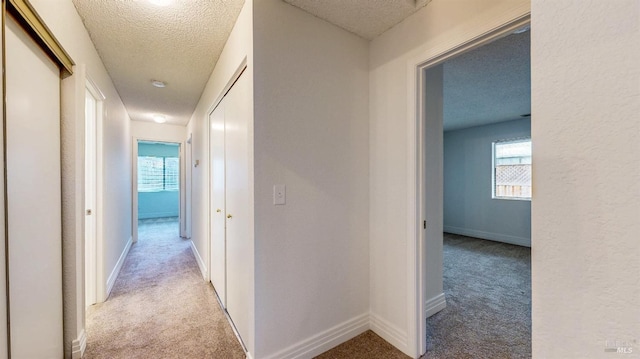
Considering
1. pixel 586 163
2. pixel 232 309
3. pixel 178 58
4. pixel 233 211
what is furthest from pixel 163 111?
pixel 586 163

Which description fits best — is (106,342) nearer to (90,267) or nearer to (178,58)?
(90,267)

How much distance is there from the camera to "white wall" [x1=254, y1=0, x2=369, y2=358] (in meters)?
1.56

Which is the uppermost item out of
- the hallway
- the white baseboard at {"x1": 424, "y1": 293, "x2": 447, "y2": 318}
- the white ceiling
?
the white ceiling

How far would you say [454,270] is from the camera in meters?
3.39

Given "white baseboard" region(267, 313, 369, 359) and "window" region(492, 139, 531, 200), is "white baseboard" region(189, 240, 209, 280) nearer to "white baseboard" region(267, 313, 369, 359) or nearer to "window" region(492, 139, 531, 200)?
"white baseboard" region(267, 313, 369, 359)

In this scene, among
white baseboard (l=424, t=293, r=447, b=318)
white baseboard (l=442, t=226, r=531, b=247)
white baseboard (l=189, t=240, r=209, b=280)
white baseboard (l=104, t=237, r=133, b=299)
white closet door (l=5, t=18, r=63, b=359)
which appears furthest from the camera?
white baseboard (l=442, t=226, r=531, b=247)

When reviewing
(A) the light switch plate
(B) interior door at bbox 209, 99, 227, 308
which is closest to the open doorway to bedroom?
(A) the light switch plate

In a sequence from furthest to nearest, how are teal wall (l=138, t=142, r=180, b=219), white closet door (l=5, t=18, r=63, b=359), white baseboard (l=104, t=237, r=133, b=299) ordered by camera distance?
teal wall (l=138, t=142, r=180, b=219)
white baseboard (l=104, t=237, r=133, b=299)
white closet door (l=5, t=18, r=63, b=359)

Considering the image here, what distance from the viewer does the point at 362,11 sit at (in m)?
1.70

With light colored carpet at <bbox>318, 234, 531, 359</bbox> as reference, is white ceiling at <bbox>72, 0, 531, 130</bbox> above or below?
above

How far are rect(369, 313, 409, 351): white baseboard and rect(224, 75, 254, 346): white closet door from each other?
0.97 m

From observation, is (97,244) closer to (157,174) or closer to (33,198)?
(33,198)

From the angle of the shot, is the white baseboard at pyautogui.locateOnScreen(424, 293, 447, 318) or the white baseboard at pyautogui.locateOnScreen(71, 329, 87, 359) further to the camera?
the white baseboard at pyautogui.locateOnScreen(424, 293, 447, 318)

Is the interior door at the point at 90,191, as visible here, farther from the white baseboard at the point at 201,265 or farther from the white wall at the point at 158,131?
the white wall at the point at 158,131
